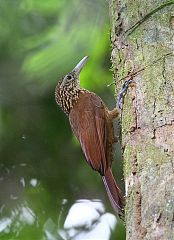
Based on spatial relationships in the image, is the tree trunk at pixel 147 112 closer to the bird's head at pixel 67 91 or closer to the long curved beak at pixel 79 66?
the long curved beak at pixel 79 66

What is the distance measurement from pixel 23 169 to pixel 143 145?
237cm

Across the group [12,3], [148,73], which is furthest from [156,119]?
[12,3]

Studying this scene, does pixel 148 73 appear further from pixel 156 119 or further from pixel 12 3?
pixel 12 3

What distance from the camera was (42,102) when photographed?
4.14 meters

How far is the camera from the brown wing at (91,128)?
330cm

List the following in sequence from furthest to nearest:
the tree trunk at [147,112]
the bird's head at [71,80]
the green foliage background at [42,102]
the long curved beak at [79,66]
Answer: the bird's head at [71,80], the long curved beak at [79,66], the green foliage background at [42,102], the tree trunk at [147,112]

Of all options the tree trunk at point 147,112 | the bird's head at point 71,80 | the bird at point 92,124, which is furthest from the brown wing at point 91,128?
the tree trunk at point 147,112

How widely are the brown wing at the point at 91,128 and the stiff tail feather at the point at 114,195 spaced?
5cm

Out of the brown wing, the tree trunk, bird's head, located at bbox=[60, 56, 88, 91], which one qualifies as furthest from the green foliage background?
the tree trunk

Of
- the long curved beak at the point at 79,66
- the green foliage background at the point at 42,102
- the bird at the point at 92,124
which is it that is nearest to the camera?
the green foliage background at the point at 42,102

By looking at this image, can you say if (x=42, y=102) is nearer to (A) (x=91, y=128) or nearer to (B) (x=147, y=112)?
(A) (x=91, y=128)

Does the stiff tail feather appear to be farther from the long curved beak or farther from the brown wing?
the long curved beak

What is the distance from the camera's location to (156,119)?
83.3 inches

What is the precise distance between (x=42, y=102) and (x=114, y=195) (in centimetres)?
122
